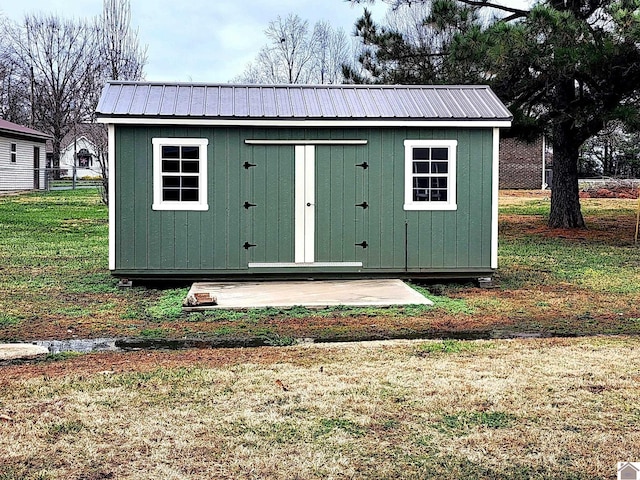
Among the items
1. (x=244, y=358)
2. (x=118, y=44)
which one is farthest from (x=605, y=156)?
(x=244, y=358)

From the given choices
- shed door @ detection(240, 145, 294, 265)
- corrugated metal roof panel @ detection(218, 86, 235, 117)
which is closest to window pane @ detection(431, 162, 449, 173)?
shed door @ detection(240, 145, 294, 265)

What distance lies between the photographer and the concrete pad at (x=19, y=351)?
6.12 m

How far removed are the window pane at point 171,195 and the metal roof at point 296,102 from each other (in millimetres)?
943

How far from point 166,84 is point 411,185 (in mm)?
3670

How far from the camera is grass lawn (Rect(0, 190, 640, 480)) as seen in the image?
3783mm

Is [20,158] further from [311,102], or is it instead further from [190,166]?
[311,102]

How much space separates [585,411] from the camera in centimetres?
455

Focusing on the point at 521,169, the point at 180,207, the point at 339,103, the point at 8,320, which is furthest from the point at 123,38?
the point at 8,320

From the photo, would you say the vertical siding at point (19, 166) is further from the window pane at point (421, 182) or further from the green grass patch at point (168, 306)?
the window pane at point (421, 182)

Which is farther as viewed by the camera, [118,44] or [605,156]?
[605,156]

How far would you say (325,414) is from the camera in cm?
450

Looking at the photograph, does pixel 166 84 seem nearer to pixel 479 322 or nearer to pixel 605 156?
pixel 479 322

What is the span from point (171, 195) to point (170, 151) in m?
0.56

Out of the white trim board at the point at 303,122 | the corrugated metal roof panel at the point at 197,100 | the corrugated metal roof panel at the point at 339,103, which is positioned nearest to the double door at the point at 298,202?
the white trim board at the point at 303,122
